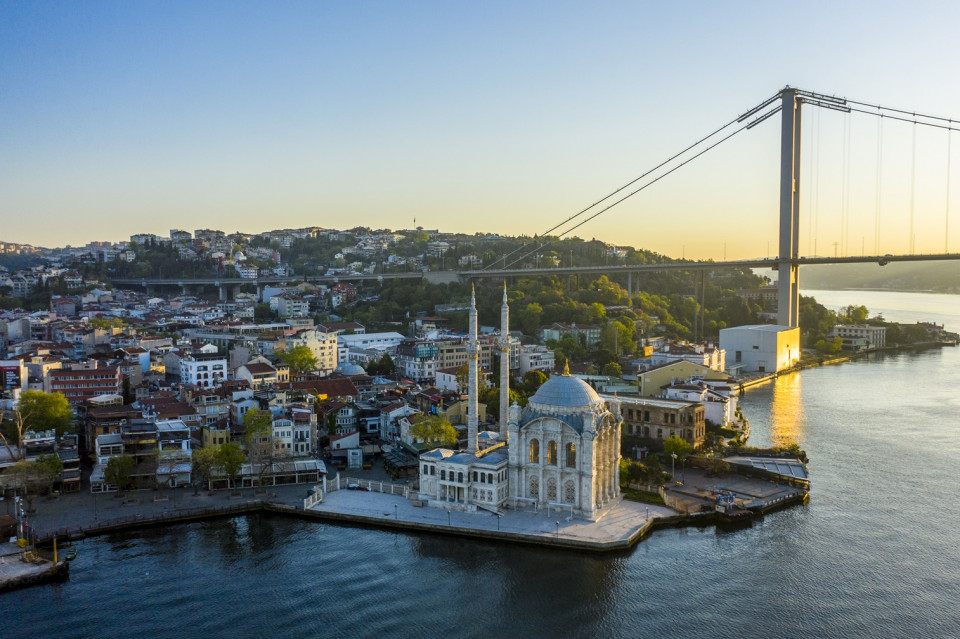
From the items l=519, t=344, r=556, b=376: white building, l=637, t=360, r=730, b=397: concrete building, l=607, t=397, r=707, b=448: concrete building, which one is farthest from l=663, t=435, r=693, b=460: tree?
l=519, t=344, r=556, b=376: white building

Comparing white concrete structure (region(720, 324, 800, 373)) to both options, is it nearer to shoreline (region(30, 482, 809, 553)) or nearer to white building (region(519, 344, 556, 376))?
white building (region(519, 344, 556, 376))

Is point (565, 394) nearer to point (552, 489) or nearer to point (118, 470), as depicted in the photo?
point (552, 489)

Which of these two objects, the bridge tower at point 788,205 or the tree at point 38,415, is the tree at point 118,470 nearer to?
the tree at point 38,415

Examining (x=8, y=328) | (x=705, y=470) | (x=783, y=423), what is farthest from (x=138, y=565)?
(x=8, y=328)

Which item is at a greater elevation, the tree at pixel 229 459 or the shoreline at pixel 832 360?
the shoreline at pixel 832 360

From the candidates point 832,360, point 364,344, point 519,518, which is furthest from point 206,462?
point 832,360

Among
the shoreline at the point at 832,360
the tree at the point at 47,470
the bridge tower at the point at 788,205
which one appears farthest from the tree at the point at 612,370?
the tree at the point at 47,470
